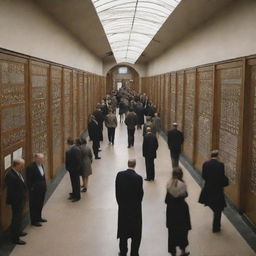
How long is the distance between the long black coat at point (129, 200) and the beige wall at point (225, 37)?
3922mm

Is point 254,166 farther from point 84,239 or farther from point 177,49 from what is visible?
point 177,49

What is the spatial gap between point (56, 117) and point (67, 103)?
2.48 metres

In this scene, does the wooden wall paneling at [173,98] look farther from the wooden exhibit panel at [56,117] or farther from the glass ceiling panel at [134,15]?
the wooden exhibit panel at [56,117]

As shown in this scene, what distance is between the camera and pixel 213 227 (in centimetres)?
777

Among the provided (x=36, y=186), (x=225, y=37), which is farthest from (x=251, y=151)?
(x=36, y=186)

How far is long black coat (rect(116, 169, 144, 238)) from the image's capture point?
6.38 meters

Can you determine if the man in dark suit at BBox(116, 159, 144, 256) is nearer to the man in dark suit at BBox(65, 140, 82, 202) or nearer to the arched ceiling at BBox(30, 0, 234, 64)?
the man in dark suit at BBox(65, 140, 82, 202)

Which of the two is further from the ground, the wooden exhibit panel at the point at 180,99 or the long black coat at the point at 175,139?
the wooden exhibit panel at the point at 180,99

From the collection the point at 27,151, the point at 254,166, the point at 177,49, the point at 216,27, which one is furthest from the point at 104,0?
the point at 177,49

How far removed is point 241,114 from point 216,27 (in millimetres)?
3967

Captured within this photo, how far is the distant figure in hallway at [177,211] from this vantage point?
6.31m

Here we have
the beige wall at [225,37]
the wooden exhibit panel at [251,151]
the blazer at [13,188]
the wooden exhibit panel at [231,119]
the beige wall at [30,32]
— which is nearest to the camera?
the blazer at [13,188]

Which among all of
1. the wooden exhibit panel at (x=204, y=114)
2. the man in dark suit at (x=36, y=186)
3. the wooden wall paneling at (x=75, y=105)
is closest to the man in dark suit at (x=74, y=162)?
the man in dark suit at (x=36, y=186)

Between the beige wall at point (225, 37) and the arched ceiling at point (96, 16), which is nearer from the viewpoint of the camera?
the beige wall at point (225, 37)
